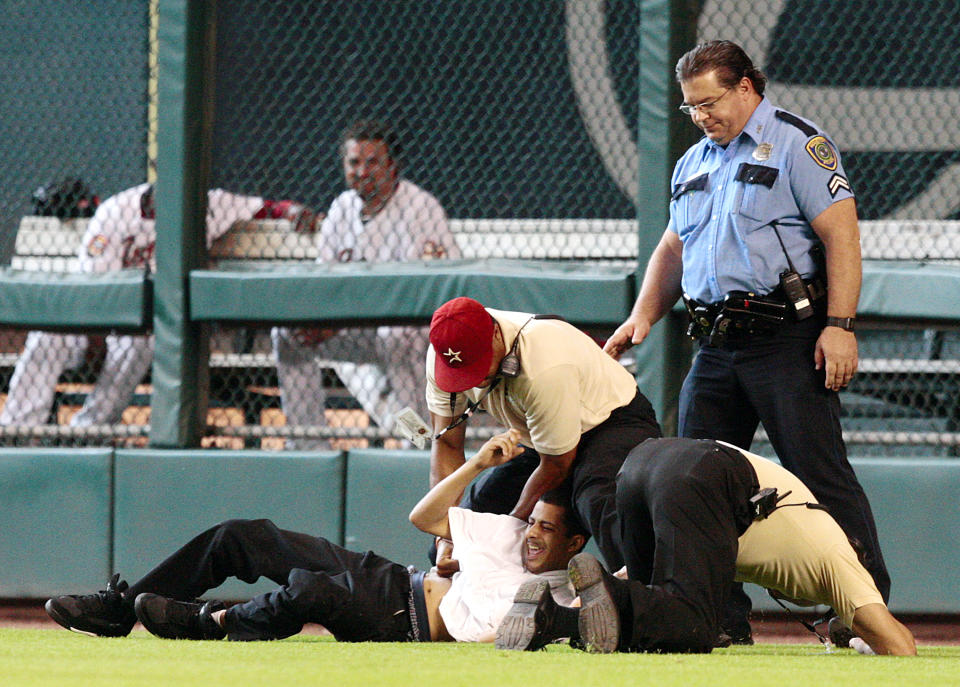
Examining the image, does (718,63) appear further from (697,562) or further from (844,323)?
(697,562)

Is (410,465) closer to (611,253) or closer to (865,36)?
(611,253)

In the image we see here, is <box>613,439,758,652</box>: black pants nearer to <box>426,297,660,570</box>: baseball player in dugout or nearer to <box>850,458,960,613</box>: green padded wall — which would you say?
<box>426,297,660,570</box>: baseball player in dugout

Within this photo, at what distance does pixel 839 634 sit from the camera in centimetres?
385

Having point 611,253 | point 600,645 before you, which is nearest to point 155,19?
point 611,253

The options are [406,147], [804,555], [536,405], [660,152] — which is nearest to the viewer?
[804,555]

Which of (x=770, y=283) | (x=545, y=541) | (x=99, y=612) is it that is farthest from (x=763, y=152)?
(x=99, y=612)

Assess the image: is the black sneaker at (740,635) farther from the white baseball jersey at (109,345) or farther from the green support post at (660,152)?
the white baseball jersey at (109,345)

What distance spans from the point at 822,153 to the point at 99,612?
105 inches

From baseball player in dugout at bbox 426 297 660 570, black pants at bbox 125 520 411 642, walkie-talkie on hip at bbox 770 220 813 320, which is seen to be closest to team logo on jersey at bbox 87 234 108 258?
black pants at bbox 125 520 411 642

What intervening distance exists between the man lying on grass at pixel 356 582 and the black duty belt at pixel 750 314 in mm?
739

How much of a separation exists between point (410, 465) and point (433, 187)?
1.38m

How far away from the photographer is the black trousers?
3.79 m

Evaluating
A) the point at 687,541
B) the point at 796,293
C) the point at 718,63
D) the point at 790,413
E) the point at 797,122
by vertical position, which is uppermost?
the point at 718,63

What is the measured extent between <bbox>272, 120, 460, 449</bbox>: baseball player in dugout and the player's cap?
75.1 inches
